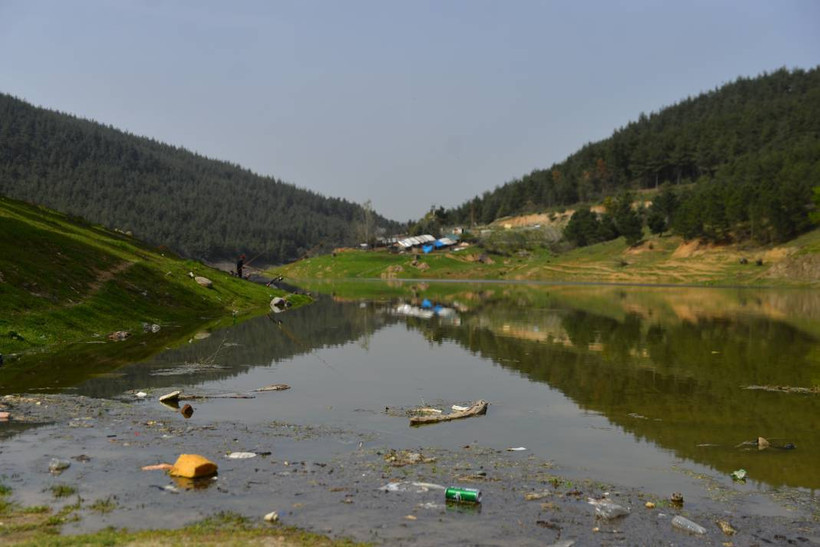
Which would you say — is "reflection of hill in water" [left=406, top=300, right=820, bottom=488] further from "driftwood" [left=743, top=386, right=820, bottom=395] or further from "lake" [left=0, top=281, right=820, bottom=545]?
"driftwood" [left=743, top=386, right=820, bottom=395]

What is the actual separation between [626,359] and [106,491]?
93.5ft

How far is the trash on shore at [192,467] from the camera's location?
14977 millimetres

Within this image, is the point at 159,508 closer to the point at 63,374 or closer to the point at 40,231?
the point at 63,374

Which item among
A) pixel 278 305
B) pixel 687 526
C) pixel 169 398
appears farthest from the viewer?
pixel 278 305

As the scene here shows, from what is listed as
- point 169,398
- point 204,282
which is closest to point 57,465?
point 169,398

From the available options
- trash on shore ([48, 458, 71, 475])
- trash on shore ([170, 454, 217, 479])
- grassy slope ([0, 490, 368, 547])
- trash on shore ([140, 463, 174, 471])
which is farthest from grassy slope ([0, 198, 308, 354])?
grassy slope ([0, 490, 368, 547])

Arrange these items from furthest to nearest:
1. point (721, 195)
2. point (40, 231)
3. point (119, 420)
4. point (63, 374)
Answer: point (721, 195) → point (40, 231) → point (63, 374) → point (119, 420)

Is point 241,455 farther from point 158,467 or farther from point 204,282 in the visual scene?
point 204,282

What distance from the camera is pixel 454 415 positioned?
2255 centimetres

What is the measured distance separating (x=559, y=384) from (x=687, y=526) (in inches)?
660

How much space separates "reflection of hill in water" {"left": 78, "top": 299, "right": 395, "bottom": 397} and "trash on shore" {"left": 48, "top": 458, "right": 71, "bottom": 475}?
9.57 meters

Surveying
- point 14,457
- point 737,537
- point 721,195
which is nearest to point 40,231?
point 14,457

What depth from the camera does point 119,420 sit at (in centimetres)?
2084

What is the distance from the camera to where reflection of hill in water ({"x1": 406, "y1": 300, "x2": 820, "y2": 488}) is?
1953 centimetres
